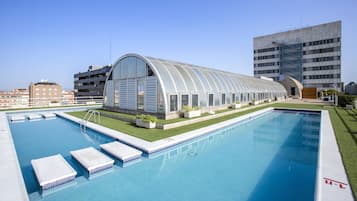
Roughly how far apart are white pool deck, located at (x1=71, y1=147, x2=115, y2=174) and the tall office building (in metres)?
58.7

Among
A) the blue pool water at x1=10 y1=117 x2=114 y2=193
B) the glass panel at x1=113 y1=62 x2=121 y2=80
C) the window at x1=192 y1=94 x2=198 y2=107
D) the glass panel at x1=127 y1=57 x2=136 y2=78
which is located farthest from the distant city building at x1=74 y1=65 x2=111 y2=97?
the blue pool water at x1=10 y1=117 x2=114 y2=193

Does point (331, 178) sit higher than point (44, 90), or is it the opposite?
point (44, 90)

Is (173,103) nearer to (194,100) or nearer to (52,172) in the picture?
(194,100)

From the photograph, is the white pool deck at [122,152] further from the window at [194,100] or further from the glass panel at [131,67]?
the glass panel at [131,67]

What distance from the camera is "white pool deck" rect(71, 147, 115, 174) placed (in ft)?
18.4

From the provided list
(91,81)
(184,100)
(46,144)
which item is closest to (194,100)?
(184,100)

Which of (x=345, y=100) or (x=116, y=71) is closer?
(x=116, y=71)

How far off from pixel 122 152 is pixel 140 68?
887cm

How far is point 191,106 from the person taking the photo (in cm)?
1426

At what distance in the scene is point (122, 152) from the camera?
6.71 m

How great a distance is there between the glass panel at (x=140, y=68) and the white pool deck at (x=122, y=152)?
7643 millimetres

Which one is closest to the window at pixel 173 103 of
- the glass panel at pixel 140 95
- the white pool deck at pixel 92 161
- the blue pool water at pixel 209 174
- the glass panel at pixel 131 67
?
the glass panel at pixel 140 95

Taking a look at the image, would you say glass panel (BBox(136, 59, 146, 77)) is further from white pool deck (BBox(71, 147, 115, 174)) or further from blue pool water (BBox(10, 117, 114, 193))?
white pool deck (BBox(71, 147, 115, 174))

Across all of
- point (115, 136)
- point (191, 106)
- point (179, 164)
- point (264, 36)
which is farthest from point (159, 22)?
point (264, 36)
